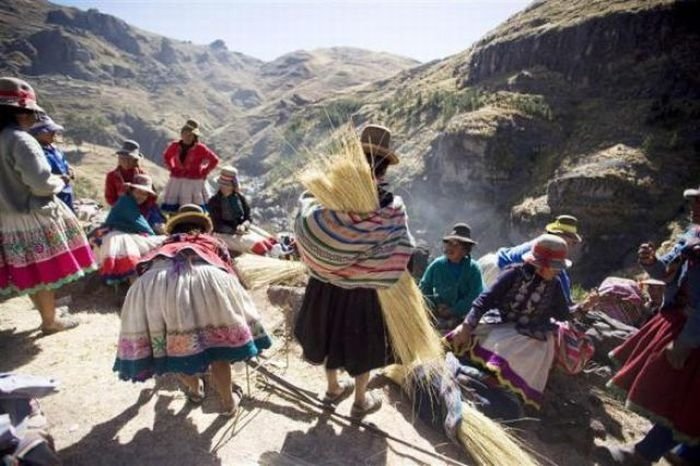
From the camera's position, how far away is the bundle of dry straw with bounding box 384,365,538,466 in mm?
2285

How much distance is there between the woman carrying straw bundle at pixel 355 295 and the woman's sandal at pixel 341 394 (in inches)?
8.4

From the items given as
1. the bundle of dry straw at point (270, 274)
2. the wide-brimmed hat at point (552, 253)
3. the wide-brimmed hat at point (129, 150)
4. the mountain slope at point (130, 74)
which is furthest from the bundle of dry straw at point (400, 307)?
the mountain slope at point (130, 74)

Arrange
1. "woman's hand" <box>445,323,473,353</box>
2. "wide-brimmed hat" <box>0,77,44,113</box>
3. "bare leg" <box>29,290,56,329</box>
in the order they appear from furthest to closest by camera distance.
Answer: "bare leg" <box>29,290,56,329</box>, "woman's hand" <box>445,323,473,353</box>, "wide-brimmed hat" <box>0,77,44,113</box>

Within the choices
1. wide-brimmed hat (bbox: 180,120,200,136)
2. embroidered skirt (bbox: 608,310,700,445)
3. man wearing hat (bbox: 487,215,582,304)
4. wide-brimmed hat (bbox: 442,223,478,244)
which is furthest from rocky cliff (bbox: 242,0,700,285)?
embroidered skirt (bbox: 608,310,700,445)

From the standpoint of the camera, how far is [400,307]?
2322mm

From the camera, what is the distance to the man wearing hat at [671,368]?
7.36 feet

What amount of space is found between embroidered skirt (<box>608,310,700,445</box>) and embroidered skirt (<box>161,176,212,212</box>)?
4603 millimetres

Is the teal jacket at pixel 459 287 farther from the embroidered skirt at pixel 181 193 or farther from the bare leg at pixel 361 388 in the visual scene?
the embroidered skirt at pixel 181 193

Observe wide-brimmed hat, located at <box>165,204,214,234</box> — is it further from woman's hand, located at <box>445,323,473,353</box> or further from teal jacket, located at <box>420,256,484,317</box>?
teal jacket, located at <box>420,256,484,317</box>

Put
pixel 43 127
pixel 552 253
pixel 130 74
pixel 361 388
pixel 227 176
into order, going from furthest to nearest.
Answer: pixel 130 74 → pixel 227 176 → pixel 43 127 → pixel 552 253 → pixel 361 388

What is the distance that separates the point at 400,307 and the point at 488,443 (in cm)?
95

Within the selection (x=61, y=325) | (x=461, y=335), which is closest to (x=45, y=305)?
(x=61, y=325)

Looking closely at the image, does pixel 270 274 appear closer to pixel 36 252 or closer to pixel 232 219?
pixel 232 219

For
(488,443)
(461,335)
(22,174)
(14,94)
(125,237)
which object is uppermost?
(14,94)
